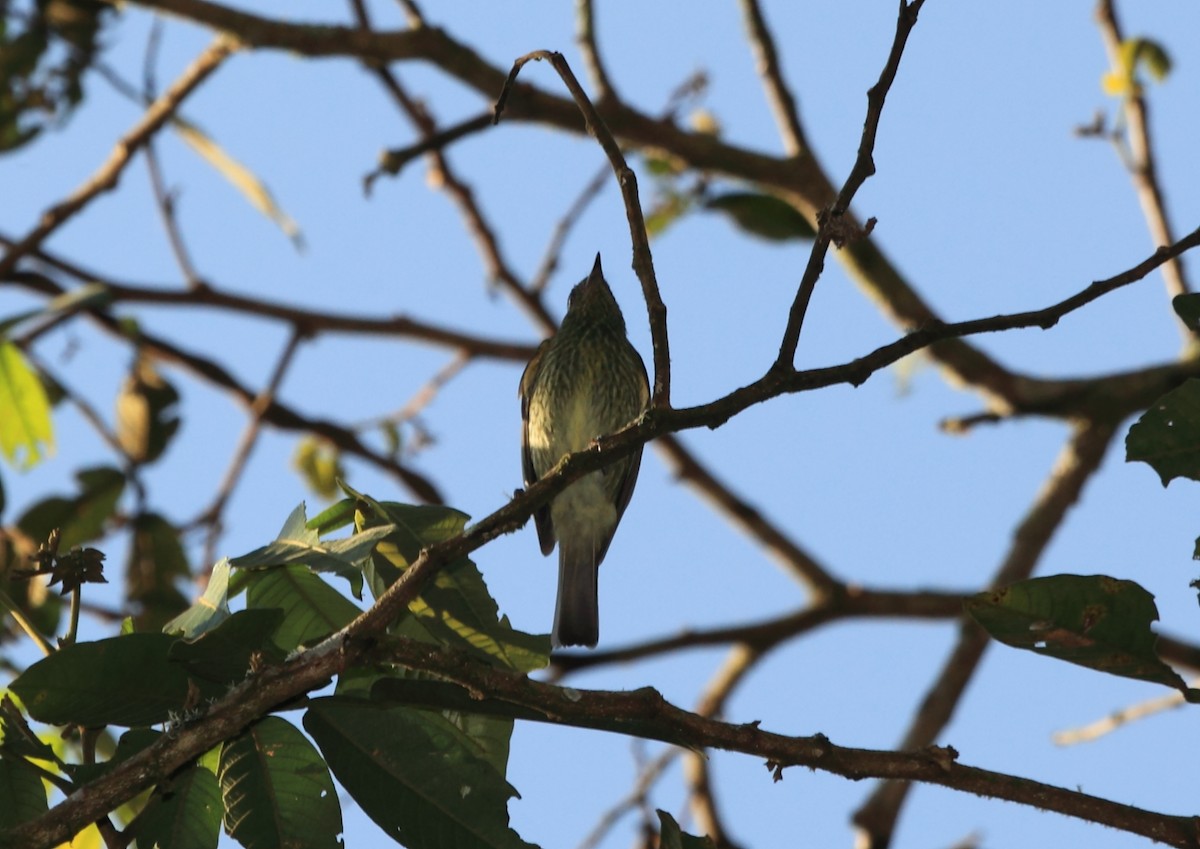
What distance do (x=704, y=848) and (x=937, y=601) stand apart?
11.4ft

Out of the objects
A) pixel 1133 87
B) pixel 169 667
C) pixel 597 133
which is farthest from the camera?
pixel 1133 87

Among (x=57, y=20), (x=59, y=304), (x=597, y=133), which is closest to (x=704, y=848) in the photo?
(x=597, y=133)

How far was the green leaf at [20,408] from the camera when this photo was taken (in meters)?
3.14

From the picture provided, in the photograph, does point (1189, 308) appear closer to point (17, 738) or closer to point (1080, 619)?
point (1080, 619)

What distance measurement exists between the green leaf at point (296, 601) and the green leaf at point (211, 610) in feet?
0.43

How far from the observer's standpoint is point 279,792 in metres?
1.97

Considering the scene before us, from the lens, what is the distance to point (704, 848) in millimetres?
2000

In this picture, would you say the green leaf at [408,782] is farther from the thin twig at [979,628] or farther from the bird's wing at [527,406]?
the bird's wing at [527,406]

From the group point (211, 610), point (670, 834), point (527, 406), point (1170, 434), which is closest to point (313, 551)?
point (211, 610)

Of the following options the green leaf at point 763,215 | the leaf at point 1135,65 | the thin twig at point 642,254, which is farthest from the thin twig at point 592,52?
the thin twig at point 642,254

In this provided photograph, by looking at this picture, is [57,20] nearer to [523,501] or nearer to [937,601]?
[937,601]

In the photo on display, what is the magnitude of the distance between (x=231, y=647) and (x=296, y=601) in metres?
0.37

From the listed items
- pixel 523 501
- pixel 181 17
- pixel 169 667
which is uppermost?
pixel 181 17

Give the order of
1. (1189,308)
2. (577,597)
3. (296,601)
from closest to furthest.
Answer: (1189,308), (296,601), (577,597)
